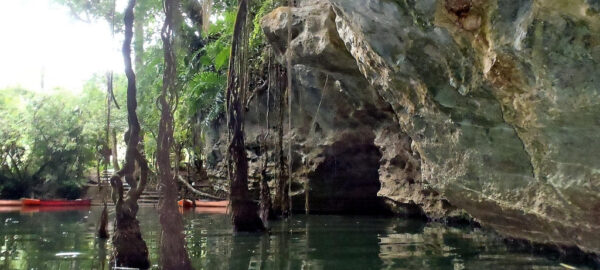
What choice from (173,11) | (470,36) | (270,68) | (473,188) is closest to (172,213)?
(173,11)

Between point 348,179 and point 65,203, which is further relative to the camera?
point 65,203

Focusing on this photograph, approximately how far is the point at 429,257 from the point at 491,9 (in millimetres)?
3015

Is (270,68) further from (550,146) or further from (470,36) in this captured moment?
(550,146)

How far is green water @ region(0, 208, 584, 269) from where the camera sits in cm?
577

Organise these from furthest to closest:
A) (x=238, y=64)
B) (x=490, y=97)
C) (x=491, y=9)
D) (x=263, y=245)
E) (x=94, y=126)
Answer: (x=94, y=126)
(x=238, y=64)
(x=263, y=245)
(x=490, y=97)
(x=491, y=9)

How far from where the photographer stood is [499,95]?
5.16 m

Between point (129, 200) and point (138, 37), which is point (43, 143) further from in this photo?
point (129, 200)

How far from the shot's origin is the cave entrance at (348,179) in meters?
13.9

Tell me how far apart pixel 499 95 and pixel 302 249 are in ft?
10.9

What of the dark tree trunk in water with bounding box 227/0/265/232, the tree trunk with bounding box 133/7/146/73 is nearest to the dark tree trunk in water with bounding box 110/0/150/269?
the dark tree trunk in water with bounding box 227/0/265/232

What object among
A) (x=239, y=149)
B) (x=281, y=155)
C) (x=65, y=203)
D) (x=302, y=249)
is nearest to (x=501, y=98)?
(x=302, y=249)

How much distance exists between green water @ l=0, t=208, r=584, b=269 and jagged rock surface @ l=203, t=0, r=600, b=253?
0.71 metres

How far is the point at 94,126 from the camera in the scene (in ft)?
71.4

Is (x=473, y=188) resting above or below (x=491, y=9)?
below
